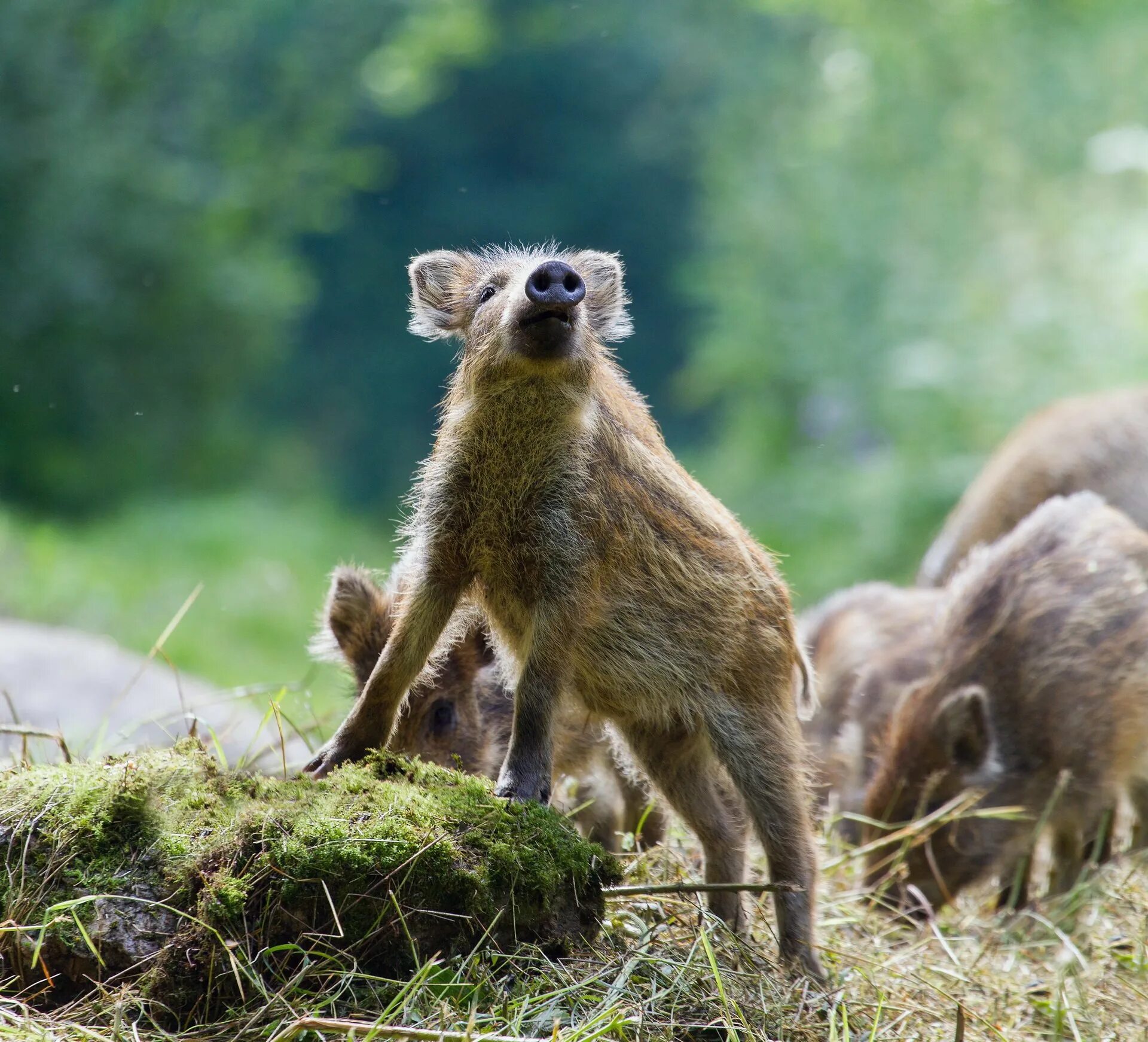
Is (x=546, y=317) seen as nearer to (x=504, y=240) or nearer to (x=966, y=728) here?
(x=966, y=728)

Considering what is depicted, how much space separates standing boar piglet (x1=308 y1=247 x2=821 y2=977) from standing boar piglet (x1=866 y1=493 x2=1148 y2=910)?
2.08m

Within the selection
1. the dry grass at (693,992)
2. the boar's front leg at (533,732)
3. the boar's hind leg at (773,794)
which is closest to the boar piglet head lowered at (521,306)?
the boar's front leg at (533,732)

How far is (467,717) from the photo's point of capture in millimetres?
5117

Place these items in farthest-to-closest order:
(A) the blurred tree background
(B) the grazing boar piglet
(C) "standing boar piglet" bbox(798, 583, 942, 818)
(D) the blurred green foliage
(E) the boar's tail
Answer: (A) the blurred tree background, (D) the blurred green foliage, (B) the grazing boar piglet, (C) "standing boar piglet" bbox(798, 583, 942, 818), (E) the boar's tail

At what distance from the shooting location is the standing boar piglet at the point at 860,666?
23.6 ft

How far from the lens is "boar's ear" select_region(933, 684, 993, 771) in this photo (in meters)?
6.15

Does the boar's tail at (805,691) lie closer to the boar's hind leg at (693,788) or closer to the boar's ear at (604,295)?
the boar's hind leg at (693,788)

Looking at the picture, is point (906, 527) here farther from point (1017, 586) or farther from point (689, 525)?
point (689, 525)

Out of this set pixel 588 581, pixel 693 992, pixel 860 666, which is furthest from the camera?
pixel 860 666

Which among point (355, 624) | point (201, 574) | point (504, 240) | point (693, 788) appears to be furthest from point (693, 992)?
point (201, 574)

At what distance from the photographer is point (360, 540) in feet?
61.2

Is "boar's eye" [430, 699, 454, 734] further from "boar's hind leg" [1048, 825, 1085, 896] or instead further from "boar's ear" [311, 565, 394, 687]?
"boar's hind leg" [1048, 825, 1085, 896]

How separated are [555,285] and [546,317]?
0.11 metres

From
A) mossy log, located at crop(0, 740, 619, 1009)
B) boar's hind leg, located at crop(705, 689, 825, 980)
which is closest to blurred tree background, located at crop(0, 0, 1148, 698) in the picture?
boar's hind leg, located at crop(705, 689, 825, 980)
